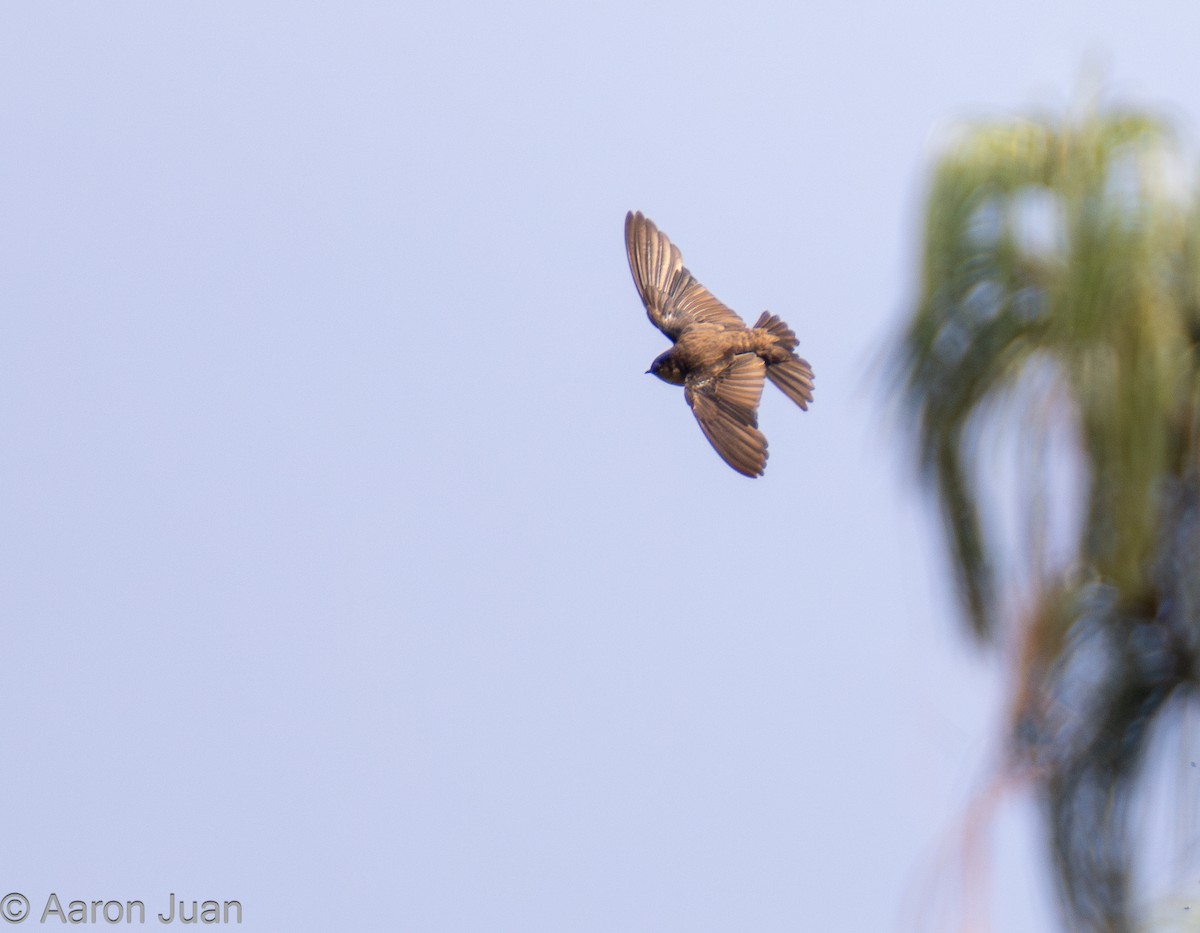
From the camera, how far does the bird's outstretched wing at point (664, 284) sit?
474 inches

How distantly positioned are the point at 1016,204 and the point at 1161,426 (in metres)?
0.84

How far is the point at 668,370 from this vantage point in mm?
11422

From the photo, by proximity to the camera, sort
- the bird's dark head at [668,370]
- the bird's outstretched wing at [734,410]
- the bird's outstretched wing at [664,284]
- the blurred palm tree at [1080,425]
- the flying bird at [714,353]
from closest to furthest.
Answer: the blurred palm tree at [1080,425], the bird's outstretched wing at [734,410], the flying bird at [714,353], the bird's dark head at [668,370], the bird's outstretched wing at [664,284]

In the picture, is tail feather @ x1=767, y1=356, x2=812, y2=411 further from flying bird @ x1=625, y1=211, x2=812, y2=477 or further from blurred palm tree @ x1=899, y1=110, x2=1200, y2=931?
blurred palm tree @ x1=899, y1=110, x2=1200, y2=931

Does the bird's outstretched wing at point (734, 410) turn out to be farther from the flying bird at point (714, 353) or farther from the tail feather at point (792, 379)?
the tail feather at point (792, 379)

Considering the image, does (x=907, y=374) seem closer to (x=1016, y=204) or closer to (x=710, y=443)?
(x=1016, y=204)

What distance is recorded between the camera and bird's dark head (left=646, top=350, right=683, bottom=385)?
11359 mm

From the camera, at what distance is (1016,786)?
16.3 ft

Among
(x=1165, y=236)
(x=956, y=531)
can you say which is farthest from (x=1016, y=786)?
(x=1165, y=236)

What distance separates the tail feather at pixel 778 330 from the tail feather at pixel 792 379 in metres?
0.11

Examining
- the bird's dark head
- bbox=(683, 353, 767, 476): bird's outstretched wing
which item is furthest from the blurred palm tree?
the bird's dark head

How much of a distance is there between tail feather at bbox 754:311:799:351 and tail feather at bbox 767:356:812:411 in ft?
0.38

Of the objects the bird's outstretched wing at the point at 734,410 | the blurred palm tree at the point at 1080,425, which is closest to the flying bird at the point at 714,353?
the bird's outstretched wing at the point at 734,410

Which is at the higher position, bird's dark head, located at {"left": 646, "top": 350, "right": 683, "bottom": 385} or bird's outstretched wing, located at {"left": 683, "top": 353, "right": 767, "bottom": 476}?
bird's dark head, located at {"left": 646, "top": 350, "right": 683, "bottom": 385}
